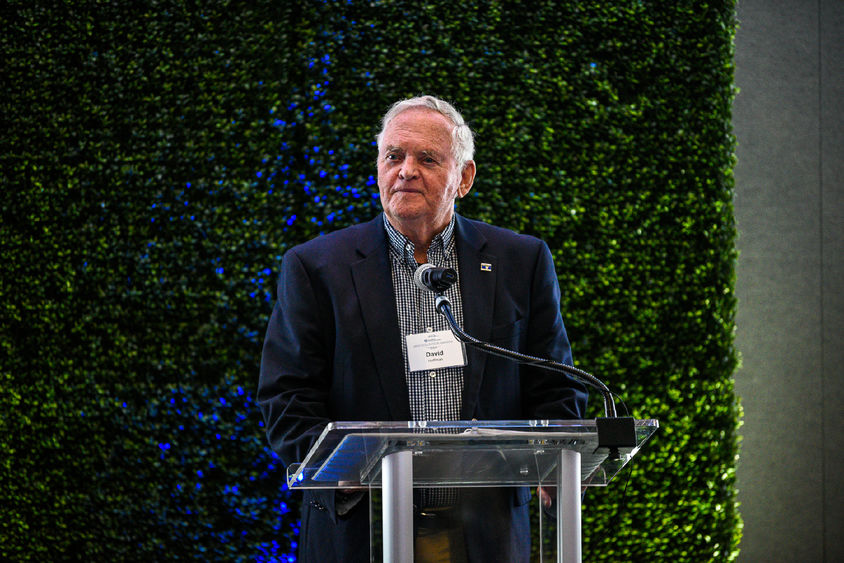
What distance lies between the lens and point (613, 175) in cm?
321

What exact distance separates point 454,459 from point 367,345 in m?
0.65

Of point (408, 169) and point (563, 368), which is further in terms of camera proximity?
point (408, 169)

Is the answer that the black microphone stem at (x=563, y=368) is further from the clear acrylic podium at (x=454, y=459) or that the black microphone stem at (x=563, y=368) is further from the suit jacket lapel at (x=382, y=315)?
the suit jacket lapel at (x=382, y=315)

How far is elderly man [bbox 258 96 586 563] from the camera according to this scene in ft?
5.92

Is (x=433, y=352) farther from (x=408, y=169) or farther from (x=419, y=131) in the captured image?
(x=419, y=131)

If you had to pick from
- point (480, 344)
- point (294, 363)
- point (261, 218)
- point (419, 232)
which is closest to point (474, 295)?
point (419, 232)

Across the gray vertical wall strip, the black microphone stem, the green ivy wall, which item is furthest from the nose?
the gray vertical wall strip

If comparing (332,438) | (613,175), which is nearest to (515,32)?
(613,175)

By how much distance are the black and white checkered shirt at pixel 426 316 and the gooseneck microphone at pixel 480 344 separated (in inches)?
10.7

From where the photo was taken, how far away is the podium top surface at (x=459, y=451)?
3.84 feet

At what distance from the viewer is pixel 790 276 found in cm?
388

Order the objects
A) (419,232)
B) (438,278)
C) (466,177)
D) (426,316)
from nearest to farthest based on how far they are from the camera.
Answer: (438,278) → (426,316) → (419,232) → (466,177)

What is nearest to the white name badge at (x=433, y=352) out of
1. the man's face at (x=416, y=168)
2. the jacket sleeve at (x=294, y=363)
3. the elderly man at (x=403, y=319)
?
the elderly man at (x=403, y=319)

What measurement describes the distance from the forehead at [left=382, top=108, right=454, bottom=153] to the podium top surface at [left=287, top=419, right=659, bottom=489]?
0.96 metres
